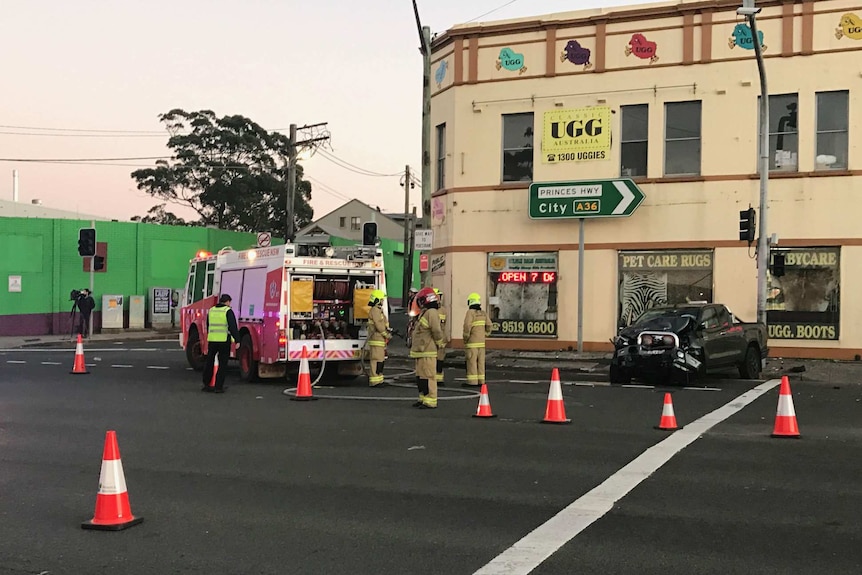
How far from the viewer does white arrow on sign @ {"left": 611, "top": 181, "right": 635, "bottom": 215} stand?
23.2 metres

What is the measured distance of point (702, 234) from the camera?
22.8 metres

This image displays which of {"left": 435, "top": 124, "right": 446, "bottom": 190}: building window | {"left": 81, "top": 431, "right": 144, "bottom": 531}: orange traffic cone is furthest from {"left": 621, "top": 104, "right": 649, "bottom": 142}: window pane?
{"left": 81, "top": 431, "right": 144, "bottom": 531}: orange traffic cone

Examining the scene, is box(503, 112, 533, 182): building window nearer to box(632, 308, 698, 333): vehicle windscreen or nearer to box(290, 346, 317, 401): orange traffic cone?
box(632, 308, 698, 333): vehicle windscreen

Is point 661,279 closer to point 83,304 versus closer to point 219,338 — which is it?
point 219,338

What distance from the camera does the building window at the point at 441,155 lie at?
86.0 ft

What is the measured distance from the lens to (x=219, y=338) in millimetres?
15352

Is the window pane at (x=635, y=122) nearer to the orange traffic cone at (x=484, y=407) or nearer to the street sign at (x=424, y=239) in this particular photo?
the street sign at (x=424, y=239)

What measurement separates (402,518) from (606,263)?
705 inches

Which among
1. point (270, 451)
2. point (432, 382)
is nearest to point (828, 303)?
point (432, 382)

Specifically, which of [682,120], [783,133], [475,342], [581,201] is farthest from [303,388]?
[783,133]

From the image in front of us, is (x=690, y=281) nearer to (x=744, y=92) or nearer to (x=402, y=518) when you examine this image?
(x=744, y=92)

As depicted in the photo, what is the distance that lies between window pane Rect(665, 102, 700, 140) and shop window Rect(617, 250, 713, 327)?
3.10m

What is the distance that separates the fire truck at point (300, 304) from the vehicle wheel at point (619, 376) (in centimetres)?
447

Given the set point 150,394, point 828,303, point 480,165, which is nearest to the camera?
point 150,394
